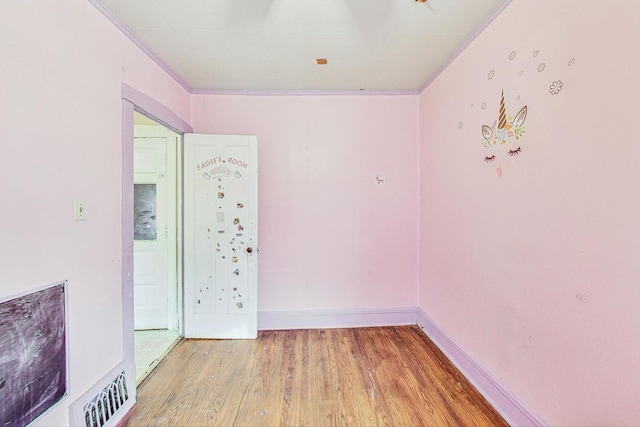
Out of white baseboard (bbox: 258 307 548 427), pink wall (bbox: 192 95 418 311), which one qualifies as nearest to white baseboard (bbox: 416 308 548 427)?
white baseboard (bbox: 258 307 548 427)

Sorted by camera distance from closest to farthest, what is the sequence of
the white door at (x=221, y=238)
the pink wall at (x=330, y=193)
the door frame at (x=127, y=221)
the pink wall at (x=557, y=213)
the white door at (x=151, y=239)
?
the pink wall at (x=557, y=213) < the door frame at (x=127, y=221) < the white door at (x=221, y=238) < the white door at (x=151, y=239) < the pink wall at (x=330, y=193)

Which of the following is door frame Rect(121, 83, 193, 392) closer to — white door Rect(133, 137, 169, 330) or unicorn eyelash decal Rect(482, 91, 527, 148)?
white door Rect(133, 137, 169, 330)

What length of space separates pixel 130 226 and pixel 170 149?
3.80 feet

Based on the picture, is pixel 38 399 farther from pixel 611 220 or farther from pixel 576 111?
pixel 576 111

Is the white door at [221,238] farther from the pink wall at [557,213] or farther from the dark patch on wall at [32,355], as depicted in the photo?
the pink wall at [557,213]

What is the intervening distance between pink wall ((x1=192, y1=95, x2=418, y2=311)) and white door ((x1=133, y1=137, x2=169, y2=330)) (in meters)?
0.57

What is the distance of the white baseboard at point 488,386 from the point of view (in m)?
1.50

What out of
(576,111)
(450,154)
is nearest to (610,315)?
(576,111)

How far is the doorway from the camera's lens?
2.71 meters

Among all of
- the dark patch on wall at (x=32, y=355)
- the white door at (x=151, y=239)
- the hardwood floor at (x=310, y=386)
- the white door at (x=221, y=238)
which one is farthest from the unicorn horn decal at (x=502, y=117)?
the white door at (x=151, y=239)

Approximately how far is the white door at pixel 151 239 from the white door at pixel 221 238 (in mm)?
342

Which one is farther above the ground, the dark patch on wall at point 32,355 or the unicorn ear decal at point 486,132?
the unicorn ear decal at point 486,132

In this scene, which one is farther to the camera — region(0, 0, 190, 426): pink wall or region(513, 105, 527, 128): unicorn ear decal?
region(513, 105, 527, 128): unicorn ear decal

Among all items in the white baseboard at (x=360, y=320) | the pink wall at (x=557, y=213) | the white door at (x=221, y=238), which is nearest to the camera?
the pink wall at (x=557, y=213)
